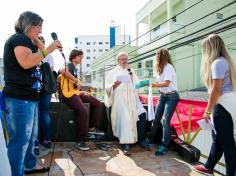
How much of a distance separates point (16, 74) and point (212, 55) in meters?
1.85

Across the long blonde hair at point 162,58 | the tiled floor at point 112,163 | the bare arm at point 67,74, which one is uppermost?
the long blonde hair at point 162,58

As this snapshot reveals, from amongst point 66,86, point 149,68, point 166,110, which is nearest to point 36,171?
point 66,86

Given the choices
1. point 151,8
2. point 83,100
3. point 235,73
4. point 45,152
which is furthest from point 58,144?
point 151,8

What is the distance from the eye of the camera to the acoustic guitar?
12.8ft

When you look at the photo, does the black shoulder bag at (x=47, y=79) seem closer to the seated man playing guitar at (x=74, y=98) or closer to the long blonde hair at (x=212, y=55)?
the seated man playing guitar at (x=74, y=98)

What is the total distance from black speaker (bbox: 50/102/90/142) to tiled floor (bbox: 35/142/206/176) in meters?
0.34

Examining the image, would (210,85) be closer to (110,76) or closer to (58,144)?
(110,76)

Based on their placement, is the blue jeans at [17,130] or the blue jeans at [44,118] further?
the blue jeans at [44,118]

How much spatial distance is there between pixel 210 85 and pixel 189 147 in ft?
4.07

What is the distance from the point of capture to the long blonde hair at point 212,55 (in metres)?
2.50

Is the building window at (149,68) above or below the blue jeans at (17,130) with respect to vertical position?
above

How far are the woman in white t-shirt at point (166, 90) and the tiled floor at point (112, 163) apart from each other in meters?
0.30

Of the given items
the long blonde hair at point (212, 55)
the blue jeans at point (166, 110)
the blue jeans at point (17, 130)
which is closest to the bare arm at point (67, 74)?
the blue jeans at point (166, 110)

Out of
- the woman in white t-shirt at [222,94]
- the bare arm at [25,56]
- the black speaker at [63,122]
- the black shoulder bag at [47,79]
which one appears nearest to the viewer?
the bare arm at [25,56]
